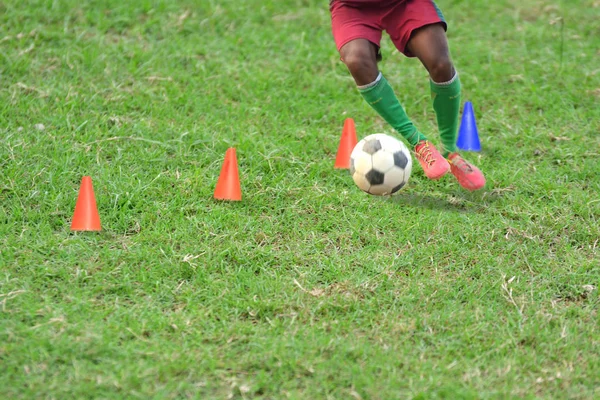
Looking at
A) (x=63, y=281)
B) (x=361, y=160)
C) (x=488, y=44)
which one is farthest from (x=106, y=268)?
(x=488, y=44)

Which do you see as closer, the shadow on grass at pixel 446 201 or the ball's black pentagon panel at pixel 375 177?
the ball's black pentagon panel at pixel 375 177

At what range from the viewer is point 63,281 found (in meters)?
4.03

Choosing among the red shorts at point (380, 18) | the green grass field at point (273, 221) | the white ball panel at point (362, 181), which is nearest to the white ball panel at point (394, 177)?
the white ball panel at point (362, 181)

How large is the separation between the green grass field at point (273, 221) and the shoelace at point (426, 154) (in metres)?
0.30

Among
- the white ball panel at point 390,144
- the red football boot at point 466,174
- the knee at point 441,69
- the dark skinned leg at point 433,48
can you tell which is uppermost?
the dark skinned leg at point 433,48

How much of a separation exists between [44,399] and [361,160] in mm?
2232

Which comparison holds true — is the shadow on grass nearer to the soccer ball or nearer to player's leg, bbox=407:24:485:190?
player's leg, bbox=407:24:485:190

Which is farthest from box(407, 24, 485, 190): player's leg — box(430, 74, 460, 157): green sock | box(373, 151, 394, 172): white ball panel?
box(373, 151, 394, 172): white ball panel

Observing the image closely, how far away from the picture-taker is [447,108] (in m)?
5.07

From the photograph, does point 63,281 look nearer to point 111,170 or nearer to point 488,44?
point 111,170

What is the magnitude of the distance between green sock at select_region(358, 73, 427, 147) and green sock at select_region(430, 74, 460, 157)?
30 cm

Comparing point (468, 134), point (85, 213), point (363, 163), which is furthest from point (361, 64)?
point (85, 213)

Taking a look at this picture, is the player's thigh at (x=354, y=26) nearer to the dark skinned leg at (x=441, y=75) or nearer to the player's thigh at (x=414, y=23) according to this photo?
the player's thigh at (x=414, y=23)

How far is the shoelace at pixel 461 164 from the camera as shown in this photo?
491 centimetres
